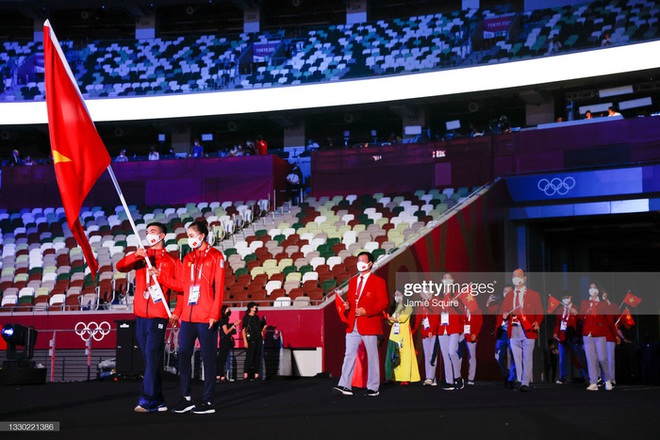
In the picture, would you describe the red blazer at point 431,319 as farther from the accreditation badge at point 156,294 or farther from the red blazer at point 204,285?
the accreditation badge at point 156,294

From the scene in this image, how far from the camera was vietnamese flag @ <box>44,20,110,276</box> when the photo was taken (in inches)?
368

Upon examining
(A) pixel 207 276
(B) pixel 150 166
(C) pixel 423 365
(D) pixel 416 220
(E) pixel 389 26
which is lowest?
(C) pixel 423 365

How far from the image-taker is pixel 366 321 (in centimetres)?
1166

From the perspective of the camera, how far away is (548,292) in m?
27.3

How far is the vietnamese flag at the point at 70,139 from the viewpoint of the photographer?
368 inches

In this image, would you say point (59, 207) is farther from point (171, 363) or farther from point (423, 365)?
point (423, 365)

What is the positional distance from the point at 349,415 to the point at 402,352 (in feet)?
24.6

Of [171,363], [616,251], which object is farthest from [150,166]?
[616,251]

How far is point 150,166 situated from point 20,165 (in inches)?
176

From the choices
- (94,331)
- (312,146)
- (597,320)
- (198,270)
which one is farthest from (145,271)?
(312,146)

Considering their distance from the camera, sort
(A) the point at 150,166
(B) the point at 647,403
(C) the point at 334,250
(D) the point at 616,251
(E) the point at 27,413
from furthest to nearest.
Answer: (D) the point at 616,251
(A) the point at 150,166
(C) the point at 334,250
(B) the point at 647,403
(E) the point at 27,413

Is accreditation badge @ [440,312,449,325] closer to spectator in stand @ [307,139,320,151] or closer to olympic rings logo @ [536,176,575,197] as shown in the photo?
olympic rings logo @ [536,176,575,197]

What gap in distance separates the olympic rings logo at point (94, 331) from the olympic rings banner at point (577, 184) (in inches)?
473

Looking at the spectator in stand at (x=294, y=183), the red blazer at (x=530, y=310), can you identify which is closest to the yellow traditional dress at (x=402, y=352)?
the red blazer at (x=530, y=310)
